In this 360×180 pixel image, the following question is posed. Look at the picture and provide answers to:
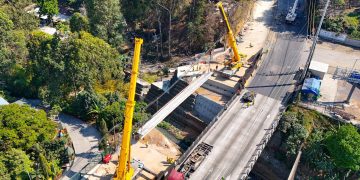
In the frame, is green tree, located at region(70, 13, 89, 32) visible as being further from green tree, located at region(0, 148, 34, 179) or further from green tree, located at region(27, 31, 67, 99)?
green tree, located at region(0, 148, 34, 179)

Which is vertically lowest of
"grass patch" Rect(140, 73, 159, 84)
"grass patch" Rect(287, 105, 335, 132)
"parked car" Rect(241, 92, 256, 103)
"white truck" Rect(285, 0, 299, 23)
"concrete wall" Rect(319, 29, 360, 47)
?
"grass patch" Rect(140, 73, 159, 84)

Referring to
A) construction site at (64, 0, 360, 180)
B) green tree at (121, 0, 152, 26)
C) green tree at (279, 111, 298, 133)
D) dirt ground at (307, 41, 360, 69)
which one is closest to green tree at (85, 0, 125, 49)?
green tree at (121, 0, 152, 26)

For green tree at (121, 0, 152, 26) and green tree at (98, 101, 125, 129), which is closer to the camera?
green tree at (98, 101, 125, 129)

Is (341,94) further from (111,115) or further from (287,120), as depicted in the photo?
(111,115)

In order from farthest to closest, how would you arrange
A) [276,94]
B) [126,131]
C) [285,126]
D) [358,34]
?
1. [358,34]
2. [276,94]
3. [285,126]
4. [126,131]

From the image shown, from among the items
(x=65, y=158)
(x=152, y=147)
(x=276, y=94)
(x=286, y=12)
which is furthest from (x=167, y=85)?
(x=286, y=12)

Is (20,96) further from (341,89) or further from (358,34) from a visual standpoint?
(358,34)

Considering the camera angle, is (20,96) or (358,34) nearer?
(20,96)
